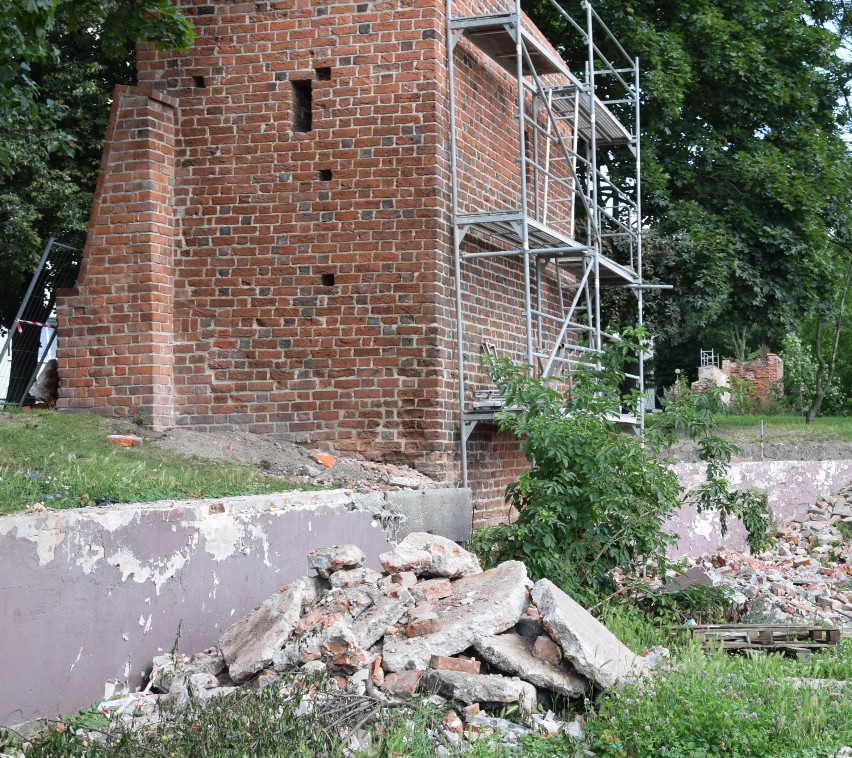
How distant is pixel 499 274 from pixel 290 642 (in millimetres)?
7044

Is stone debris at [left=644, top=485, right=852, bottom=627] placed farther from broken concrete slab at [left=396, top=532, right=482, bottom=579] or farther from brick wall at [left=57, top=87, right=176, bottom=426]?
brick wall at [left=57, top=87, right=176, bottom=426]

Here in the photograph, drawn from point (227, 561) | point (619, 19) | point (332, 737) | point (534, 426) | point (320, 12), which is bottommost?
point (332, 737)

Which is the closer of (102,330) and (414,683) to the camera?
(414,683)

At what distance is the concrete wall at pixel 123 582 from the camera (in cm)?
555

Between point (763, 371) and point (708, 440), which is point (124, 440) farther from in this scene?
point (763, 371)

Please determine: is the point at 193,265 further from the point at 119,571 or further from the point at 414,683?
the point at 414,683

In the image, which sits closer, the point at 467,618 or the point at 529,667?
the point at 529,667

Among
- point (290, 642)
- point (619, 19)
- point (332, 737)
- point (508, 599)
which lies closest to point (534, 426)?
point (508, 599)

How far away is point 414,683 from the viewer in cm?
590

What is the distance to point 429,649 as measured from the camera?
A: 613cm

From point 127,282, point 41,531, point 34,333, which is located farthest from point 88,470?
point 34,333

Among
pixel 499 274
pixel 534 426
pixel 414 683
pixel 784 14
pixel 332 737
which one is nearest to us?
pixel 332 737

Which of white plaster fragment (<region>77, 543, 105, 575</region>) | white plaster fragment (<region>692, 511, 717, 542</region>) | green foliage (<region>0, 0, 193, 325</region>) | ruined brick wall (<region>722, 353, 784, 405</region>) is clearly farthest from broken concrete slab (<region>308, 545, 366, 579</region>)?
ruined brick wall (<region>722, 353, 784, 405</region>)

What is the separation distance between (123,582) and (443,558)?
2.19m
